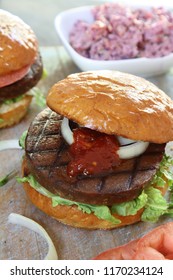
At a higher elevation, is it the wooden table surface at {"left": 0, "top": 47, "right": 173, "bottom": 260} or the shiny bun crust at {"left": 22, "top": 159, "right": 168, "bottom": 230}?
the shiny bun crust at {"left": 22, "top": 159, "right": 168, "bottom": 230}

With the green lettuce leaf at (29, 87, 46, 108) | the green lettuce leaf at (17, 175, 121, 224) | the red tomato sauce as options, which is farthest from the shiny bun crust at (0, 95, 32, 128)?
the red tomato sauce

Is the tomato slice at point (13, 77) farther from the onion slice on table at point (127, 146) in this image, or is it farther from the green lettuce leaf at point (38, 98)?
the onion slice on table at point (127, 146)

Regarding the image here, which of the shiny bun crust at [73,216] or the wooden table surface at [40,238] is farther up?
the shiny bun crust at [73,216]

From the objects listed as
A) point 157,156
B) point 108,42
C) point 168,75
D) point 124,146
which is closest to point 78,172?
point 124,146

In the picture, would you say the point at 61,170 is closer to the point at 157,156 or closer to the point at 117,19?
the point at 157,156

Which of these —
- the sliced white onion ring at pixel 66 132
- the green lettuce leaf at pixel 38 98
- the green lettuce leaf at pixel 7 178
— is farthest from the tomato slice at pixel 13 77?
the sliced white onion ring at pixel 66 132

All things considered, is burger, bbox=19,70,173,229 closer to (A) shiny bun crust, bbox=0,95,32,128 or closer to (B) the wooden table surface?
(B) the wooden table surface
